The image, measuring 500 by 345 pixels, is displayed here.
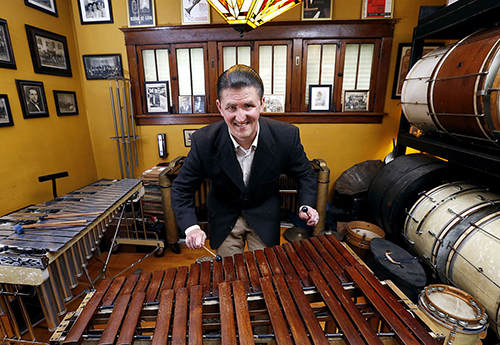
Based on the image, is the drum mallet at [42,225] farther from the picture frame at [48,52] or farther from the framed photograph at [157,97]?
the framed photograph at [157,97]

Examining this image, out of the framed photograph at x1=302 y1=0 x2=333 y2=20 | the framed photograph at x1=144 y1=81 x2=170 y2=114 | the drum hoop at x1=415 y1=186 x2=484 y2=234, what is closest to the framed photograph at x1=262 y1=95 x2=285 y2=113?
the framed photograph at x1=302 y1=0 x2=333 y2=20

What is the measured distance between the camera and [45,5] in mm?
3330

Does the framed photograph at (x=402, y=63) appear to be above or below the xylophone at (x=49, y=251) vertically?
above

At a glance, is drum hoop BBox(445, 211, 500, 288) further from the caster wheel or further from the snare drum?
the caster wheel

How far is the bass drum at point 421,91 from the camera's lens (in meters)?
2.45

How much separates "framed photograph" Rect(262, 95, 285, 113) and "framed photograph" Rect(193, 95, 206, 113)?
1.03 metres

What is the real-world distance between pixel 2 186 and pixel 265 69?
378cm

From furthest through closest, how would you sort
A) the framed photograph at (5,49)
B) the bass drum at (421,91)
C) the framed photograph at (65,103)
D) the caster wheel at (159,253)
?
1. the framed photograph at (65,103)
2. the caster wheel at (159,253)
3. the framed photograph at (5,49)
4. the bass drum at (421,91)

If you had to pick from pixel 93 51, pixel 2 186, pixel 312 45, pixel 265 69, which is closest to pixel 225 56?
pixel 265 69

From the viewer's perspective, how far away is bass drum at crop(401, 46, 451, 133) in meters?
2.45

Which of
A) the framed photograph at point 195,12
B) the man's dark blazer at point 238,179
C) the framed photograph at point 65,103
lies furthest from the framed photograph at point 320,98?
the framed photograph at point 65,103

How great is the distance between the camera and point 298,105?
13.1 feet

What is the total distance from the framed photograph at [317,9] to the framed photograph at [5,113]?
159 inches

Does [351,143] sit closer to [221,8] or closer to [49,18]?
[221,8]
